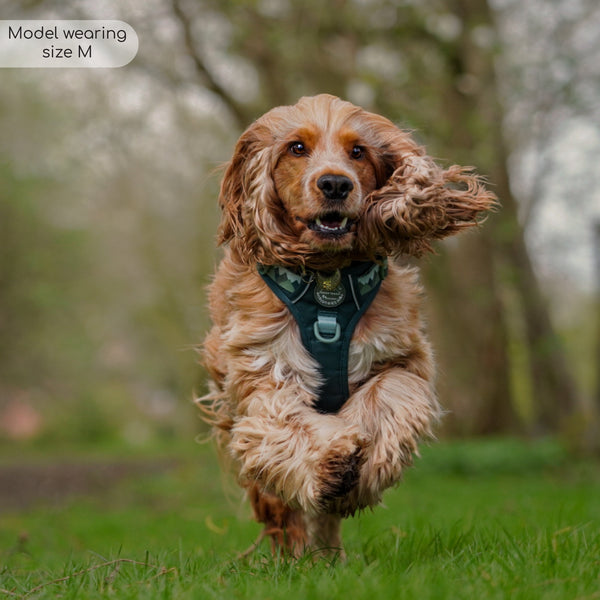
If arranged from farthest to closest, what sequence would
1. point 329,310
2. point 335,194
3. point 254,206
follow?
1. point 254,206
2. point 329,310
3. point 335,194

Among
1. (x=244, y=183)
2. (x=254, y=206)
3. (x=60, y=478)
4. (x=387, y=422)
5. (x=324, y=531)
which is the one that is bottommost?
(x=60, y=478)

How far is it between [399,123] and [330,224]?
1118mm

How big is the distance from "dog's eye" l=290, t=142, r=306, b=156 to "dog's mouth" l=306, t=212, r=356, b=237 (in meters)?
0.36

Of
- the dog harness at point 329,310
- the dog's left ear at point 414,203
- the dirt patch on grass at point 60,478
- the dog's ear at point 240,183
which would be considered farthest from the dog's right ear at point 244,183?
the dirt patch on grass at point 60,478

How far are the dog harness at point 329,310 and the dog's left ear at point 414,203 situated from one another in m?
0.20

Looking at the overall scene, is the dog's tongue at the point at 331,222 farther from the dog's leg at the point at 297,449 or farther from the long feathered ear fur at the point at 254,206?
the dog's leg at the point at 297,449

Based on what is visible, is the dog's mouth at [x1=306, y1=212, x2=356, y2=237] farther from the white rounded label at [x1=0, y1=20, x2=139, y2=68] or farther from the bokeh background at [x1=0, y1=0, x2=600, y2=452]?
the white rounded label at [x1=0, y1=20, x2=139, y2=68]

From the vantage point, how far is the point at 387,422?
3.88m

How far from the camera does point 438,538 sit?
4.16 meters

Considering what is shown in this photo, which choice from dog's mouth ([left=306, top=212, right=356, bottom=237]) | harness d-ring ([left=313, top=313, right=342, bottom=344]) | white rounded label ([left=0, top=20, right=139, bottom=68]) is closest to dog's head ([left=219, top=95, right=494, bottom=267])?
dog's mouth ([left=306, top=212, right=356, bottom=237])

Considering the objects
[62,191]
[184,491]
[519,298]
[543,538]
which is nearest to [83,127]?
[62,191]

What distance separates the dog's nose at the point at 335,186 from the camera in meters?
3.85

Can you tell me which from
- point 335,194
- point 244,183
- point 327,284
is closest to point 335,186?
point 335,194

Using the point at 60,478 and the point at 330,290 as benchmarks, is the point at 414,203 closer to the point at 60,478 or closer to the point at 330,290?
the point at 330,290
